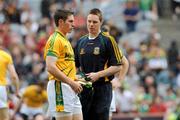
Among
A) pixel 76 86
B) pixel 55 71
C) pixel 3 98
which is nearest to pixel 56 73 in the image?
pixel 55 71

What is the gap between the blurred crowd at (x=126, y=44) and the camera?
21.9 meters

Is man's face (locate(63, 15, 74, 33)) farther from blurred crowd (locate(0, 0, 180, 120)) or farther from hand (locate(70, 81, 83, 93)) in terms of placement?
blurred crowd (locate(0, 0, 180, 120))

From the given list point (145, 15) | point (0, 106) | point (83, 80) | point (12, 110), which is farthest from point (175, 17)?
point (83, 80)

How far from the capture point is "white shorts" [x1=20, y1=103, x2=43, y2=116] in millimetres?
17672

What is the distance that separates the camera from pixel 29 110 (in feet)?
58.5

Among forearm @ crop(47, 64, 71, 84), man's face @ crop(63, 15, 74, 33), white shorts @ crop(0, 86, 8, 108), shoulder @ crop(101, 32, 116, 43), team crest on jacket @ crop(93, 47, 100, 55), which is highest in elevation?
man's face @ crop(63, 15, 74, 33)

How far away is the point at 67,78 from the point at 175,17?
17.3m

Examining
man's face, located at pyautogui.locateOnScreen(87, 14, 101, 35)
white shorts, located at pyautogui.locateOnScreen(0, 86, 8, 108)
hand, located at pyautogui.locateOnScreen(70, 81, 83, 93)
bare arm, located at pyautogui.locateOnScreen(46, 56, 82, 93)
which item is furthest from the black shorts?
white shorts, located at pyautogui.locateOnScreen(0, 86, 8, 108)

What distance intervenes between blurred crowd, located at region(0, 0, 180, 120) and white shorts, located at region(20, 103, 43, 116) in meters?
0.67

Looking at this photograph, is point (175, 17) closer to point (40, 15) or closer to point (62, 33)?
point (40, 15)

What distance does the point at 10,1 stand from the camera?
26.6 metres

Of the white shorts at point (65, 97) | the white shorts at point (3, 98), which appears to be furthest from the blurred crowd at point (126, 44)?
the white shorts at point (65, 97)

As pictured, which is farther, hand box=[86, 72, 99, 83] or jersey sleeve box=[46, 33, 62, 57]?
hand box=[86, 72, 99, 83]

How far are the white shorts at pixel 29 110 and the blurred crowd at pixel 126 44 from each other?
0.67m
